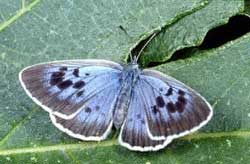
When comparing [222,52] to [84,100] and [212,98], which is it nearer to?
[212,98]

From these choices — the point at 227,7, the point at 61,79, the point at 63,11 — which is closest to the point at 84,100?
the point at 61,79

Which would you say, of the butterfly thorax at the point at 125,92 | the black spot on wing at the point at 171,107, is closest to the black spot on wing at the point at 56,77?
the butterfly thorax at the point at 125,92

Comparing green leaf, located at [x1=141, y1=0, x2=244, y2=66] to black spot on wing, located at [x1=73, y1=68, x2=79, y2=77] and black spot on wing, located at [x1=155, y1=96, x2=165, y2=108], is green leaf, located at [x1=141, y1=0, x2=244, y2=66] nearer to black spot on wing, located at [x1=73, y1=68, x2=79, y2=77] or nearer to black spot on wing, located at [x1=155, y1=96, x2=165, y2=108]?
black spot on wing, located at [x1=155, y1=96, x2=165, y2=108]

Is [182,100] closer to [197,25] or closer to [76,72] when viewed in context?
[197,25]

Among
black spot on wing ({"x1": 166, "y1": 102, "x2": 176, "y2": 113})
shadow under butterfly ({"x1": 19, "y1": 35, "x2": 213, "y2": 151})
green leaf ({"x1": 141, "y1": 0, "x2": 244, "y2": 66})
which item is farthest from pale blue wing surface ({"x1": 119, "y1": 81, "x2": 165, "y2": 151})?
green leaf ({"x1": 141, "y1": 0, "x2": 244, "y2": 66})

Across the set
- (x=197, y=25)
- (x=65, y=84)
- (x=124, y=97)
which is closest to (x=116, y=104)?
(x=124, y=97)

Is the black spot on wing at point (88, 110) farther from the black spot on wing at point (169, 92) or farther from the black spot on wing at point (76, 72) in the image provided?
the black spot on wing at point (169, 92)
